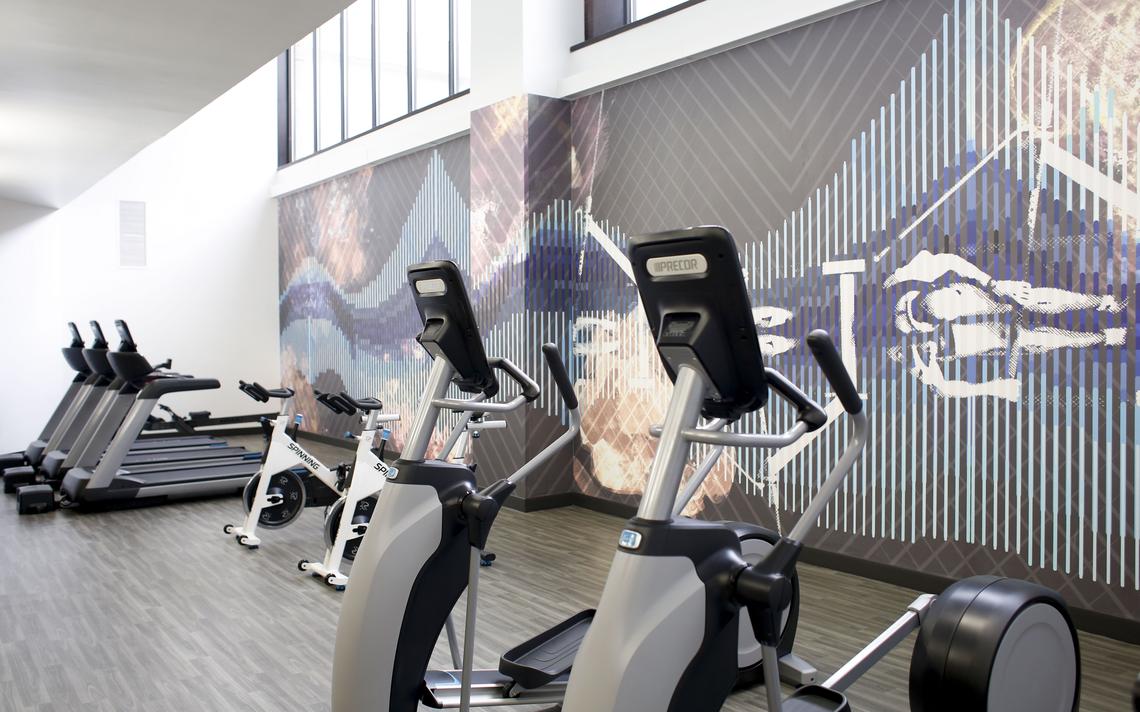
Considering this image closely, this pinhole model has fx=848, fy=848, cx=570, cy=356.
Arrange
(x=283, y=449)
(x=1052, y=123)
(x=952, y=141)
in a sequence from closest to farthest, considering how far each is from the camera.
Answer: (x=1052, y=123) < (x=952, y=141) < (x=283, y=449)

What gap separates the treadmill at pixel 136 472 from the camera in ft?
19.7

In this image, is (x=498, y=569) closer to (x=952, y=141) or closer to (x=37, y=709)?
(x=37, y=709)

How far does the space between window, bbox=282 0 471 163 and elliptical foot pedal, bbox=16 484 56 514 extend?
4.28 meters

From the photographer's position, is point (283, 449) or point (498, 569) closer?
point (498, 569)

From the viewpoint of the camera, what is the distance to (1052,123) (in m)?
3.58

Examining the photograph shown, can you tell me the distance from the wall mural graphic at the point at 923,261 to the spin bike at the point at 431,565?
2037mm

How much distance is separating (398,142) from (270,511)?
400 cm

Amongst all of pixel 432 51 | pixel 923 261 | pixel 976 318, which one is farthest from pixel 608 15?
pixel 976 318

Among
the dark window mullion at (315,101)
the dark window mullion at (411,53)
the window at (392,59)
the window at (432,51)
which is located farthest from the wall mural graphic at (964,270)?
the dark window mullion at (315,101)

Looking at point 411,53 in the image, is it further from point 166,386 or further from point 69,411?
point 69,411

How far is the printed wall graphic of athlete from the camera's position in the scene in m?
3.54

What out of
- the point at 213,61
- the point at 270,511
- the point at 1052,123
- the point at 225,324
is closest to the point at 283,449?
the point at 270,511

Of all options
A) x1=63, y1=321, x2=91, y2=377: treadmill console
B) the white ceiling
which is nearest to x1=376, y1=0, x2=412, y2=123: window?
the white ceiling

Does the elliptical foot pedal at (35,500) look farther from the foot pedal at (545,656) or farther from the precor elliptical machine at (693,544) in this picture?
the precor elliptical machine at (693,544)
